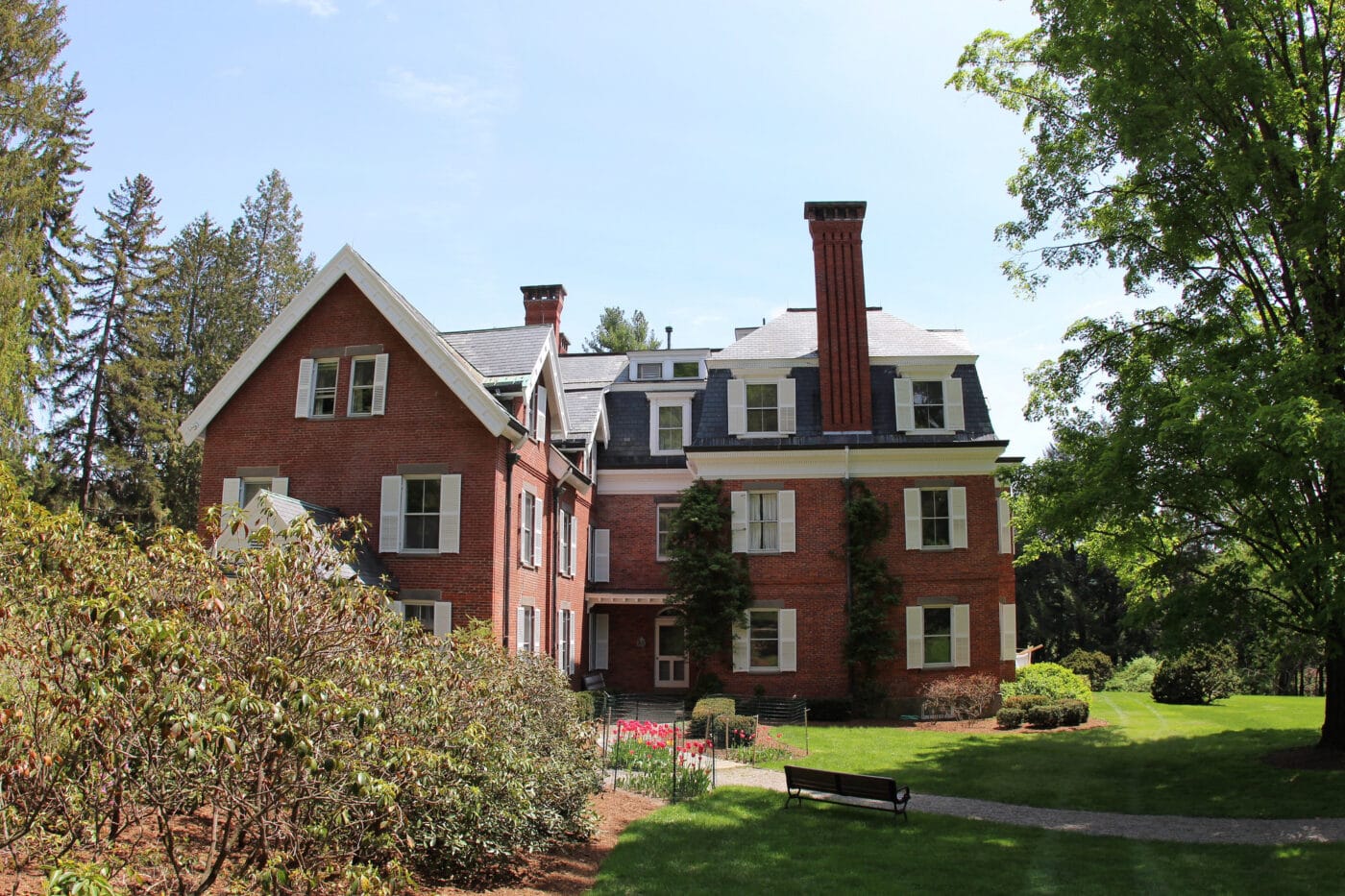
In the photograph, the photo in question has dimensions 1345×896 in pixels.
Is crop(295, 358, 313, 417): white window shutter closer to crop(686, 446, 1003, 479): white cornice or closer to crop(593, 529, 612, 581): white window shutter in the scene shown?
crop(686, 446, 1003, 479): white cornice

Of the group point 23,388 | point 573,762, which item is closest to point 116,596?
point 573,762

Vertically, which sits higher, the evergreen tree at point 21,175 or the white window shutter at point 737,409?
the evergreen tree at point 21,175

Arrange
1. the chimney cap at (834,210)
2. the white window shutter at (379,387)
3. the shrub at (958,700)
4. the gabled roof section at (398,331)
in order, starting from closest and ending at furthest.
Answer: the gabled roof section at (398,331) → the white window shutter at (379,387) → the shrub at (958,700) → the chimney cap at (834,210)

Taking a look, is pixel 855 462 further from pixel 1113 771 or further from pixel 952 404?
pixel 1113 771

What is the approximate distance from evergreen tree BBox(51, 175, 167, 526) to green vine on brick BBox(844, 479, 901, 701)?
28882 mm

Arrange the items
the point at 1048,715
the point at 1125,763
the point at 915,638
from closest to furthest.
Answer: the point at 1125,763
the point at 1048,715
the point at 915,638

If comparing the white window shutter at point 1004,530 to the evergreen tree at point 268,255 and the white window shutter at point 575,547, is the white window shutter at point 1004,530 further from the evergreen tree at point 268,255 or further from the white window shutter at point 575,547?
the evergreen tree at point 268,255

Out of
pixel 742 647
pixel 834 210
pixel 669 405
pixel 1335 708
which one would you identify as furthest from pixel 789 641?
pixel 1335 708

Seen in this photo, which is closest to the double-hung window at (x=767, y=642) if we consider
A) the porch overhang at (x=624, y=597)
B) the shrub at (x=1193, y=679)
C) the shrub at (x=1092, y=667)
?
the porch overhang at (x=624, y=597)

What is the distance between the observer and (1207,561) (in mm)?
17219

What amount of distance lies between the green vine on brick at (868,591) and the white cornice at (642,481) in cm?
→ 596

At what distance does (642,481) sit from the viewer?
30125 millimetres

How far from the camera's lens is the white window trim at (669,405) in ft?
99.6

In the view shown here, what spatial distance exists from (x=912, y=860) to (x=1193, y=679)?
807 inches
